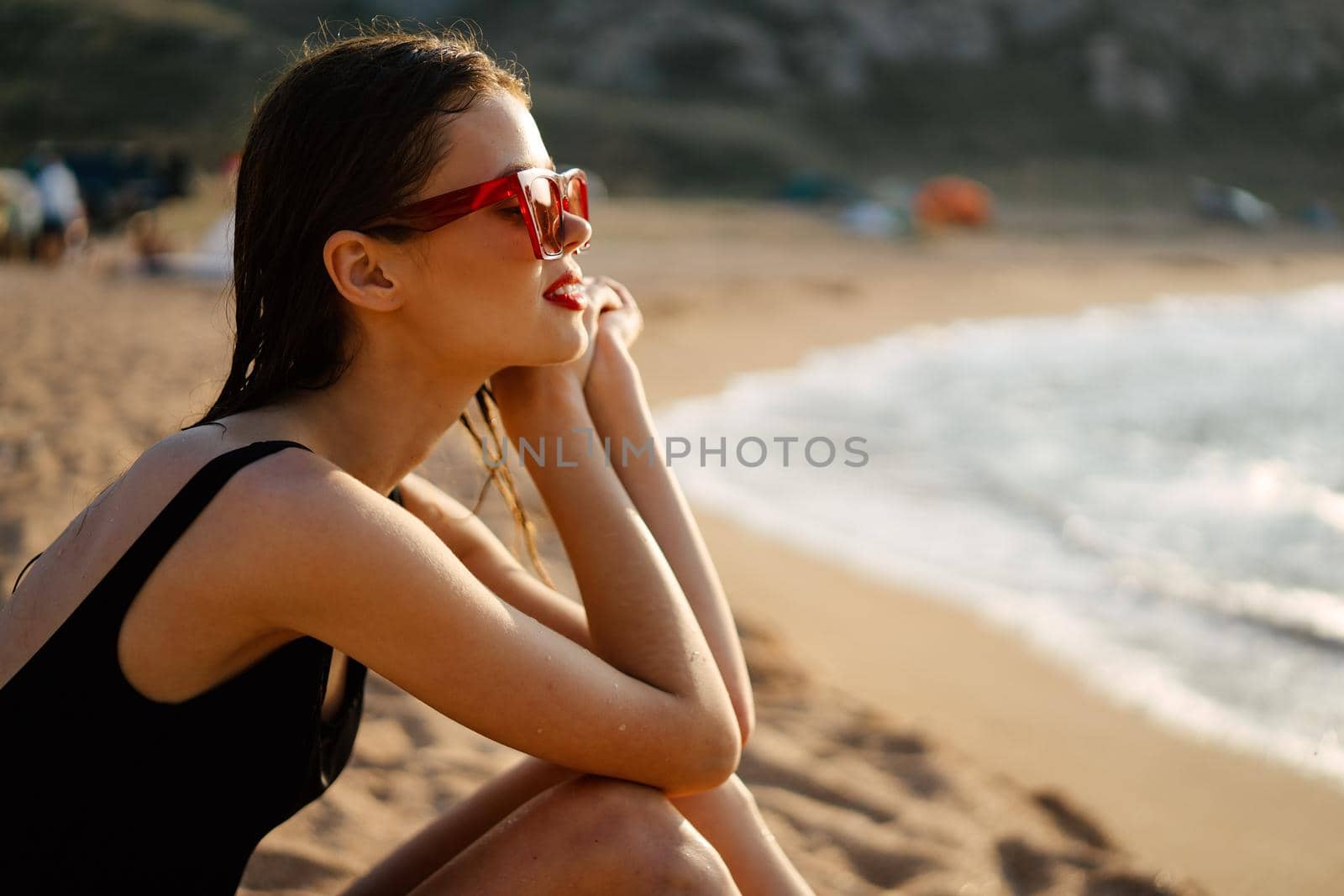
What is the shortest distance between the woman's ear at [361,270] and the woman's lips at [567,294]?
25cm

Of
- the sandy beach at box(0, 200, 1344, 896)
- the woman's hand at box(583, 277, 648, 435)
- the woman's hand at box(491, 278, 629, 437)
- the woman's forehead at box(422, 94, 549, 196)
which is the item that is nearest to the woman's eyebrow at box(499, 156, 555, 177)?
the woman's forehead at box(422, 94, 549, 196)

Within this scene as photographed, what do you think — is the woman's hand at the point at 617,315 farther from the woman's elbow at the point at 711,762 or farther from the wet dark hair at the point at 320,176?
the woman's elbow at the point at 711,762

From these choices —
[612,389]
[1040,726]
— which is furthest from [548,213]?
[1040,726]

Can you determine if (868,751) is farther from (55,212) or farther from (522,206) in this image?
(55,212)

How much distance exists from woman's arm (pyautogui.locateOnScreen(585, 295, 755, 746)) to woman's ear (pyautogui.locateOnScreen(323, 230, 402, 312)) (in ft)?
1.87

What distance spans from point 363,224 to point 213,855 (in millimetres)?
825

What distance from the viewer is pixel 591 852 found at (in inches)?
65.9

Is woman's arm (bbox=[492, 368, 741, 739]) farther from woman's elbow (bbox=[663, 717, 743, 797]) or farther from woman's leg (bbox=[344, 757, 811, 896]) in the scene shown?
woman's leg (bbox=[344, 757, 811, 896])

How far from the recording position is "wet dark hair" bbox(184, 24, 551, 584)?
5.39 feet

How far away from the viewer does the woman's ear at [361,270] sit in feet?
5.46

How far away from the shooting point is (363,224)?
5.50 feet

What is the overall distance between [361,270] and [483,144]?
239 mm

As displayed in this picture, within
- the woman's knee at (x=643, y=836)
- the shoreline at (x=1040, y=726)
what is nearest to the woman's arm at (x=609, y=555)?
the woman's knee at (x=643, y=836)

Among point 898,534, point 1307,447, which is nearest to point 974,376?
point 1307,447
